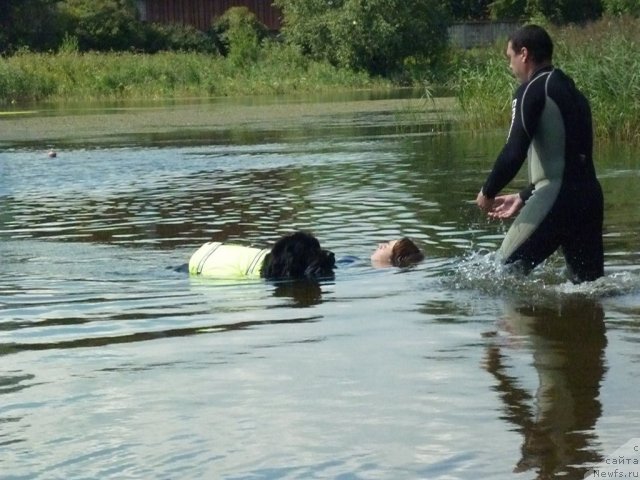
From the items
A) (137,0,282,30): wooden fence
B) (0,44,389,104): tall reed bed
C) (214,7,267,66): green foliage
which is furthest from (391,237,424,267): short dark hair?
(137,0,282,30): wooden fence

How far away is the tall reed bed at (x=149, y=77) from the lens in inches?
2112

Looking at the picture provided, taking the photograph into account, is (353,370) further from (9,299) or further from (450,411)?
(9,299)

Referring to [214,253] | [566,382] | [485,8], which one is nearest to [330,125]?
[214,253]

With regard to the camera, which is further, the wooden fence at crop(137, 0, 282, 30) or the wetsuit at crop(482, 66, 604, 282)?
the wooden fence at crop(137, 0, 282, 30)

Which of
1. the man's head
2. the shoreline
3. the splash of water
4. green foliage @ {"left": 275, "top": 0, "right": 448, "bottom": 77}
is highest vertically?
green foliage @ {"left": 275, "top": 0, "right": 448, "bottom": 77}

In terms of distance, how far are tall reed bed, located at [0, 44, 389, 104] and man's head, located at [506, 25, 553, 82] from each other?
4566cm

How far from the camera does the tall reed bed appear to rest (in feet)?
176

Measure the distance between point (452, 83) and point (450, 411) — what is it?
22286 mm

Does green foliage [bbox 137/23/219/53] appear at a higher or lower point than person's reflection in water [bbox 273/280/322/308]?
higher

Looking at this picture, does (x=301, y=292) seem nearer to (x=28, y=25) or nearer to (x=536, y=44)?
(x=536, y=44)

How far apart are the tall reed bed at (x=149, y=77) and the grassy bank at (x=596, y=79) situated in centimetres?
2930

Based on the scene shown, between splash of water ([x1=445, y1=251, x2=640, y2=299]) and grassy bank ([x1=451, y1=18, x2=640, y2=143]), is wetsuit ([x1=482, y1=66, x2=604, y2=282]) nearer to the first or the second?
splash of water ([x1=445, y1=251, x2=640, y2=299])

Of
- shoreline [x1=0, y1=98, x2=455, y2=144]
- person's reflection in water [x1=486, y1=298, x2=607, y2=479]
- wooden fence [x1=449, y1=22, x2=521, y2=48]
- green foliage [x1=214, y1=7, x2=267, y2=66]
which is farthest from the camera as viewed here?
wooden fence [x1=449, y1=22, x2=521, y2=48]

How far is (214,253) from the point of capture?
Answer: 431 inches
